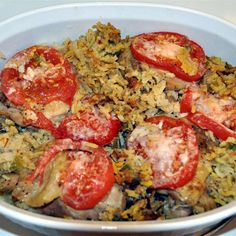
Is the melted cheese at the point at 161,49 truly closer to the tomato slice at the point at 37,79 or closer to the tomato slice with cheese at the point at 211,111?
the tomato slice with cheese at the point at 211,111

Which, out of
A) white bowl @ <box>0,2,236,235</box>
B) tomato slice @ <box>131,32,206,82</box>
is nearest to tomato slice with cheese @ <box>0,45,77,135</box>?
white bowl @ <box>0,2,236,235</box>

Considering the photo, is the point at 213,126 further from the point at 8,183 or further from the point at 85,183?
the point at 8,183

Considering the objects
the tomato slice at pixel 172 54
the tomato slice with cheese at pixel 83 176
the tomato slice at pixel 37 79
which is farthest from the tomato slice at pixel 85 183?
the tomato slice at pixel 172 54

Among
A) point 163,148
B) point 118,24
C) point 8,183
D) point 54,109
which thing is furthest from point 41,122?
point 118,24

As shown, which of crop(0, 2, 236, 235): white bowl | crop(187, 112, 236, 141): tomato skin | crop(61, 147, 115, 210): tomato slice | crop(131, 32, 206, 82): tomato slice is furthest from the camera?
crop(0, 2, 236, 235): white bowl

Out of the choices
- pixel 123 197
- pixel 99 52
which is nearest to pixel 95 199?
pixel 123 197

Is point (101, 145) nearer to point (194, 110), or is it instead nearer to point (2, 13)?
point (194, 110)

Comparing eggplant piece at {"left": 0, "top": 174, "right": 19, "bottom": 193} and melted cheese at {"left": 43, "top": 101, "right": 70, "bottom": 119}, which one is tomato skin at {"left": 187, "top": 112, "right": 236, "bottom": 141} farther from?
eggplant piece at {"left": 0, "top": 174, "right": 19, "bottom": 193}

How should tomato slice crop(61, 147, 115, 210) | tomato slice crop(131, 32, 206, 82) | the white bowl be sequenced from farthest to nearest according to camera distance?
1. the white bowl
2. tomato slice crop(131, 32, 206, 82)
3. tomato slice crop(61, 147, 115, 210)

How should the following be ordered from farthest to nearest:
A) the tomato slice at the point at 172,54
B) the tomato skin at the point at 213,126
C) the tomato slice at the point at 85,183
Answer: the tomato slice at the point at 172,54, the tomato skin at the point at 213,126, the tomato slice at the point at 85,183
